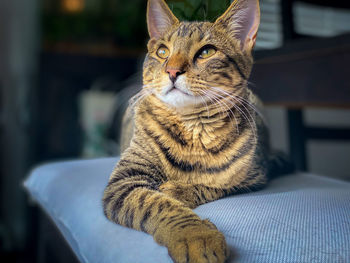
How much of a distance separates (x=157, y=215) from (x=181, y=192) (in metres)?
0.06

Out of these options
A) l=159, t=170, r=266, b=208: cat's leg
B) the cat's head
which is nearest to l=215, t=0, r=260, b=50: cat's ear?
the cat's head

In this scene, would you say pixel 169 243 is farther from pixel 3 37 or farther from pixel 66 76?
pixel 3 37

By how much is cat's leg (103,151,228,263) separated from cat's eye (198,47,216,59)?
7.6 inches

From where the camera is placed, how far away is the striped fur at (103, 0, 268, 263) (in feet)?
1.58

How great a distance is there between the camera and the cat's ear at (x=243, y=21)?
1.46 ft

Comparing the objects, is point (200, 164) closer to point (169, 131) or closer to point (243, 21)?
point (169, 131)

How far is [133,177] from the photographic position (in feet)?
1.77

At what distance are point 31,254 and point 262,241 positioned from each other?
→ 1.79 meters

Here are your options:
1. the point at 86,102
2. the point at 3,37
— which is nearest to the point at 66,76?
the point at 86,102

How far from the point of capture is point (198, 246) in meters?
0.35

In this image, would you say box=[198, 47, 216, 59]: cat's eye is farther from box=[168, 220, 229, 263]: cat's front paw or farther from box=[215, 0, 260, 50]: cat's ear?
box=[168, 220, 229, 263]: cat's front paw

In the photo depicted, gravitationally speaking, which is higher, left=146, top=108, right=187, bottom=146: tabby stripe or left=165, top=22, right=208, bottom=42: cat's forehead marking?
left=165, top=22, right=208, bottom=42: cat's forehead marking

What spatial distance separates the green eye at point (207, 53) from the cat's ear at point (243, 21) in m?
0.04

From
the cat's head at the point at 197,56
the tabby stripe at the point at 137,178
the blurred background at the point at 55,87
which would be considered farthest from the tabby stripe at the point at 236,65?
the blurred background at the point at 55,87
